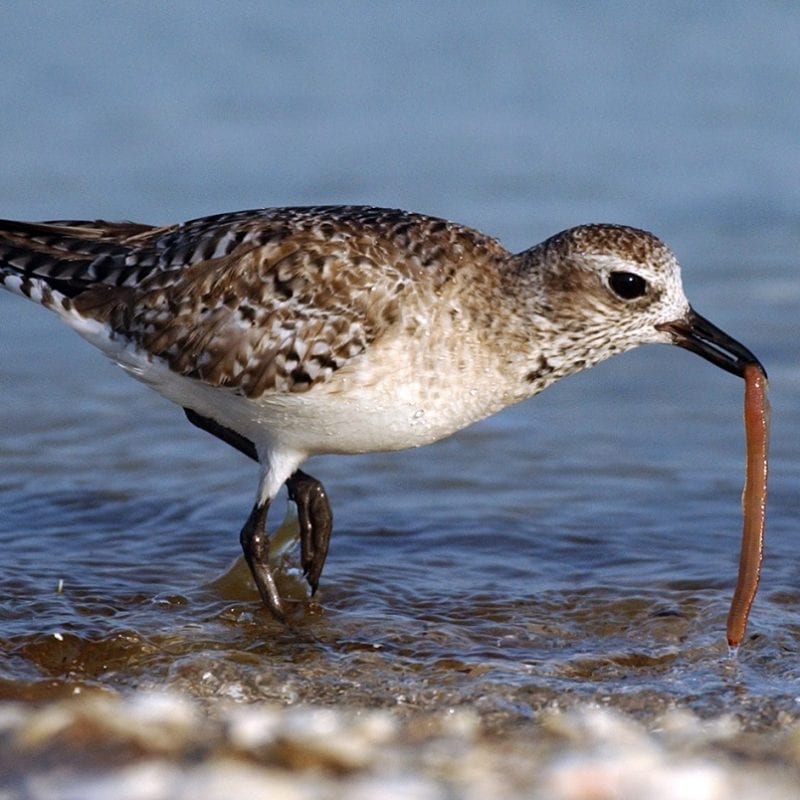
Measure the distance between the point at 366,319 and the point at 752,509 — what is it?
79.5 inches

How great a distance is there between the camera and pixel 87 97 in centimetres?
1580

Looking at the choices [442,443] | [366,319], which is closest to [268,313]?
[366,319]

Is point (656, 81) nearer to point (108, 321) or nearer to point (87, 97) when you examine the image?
point (87, 97)

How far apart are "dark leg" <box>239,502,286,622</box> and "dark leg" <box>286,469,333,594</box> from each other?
0.74 ft

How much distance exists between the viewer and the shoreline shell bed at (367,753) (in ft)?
20.3

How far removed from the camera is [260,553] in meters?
8.84

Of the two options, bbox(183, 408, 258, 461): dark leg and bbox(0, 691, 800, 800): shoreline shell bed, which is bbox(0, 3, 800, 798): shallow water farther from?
bbox(183, 408, 258, 461): dark leg

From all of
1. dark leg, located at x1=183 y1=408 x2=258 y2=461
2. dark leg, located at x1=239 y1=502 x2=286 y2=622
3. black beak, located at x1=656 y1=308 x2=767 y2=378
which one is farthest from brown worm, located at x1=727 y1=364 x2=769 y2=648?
dark leg, located at x1=183 y1=408 x2=258 y2=461

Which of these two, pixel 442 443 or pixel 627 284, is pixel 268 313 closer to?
pixel 627 284

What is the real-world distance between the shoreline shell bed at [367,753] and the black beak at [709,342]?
1.71 meters

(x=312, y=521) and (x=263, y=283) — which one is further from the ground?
(x=263, y=283)

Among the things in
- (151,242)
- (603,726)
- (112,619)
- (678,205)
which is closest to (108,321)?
(151,242)

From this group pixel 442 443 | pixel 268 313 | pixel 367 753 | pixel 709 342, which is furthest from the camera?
pixel 442 443

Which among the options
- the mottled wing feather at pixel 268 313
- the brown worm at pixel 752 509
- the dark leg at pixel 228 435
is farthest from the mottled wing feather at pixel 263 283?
the brown worm at pixel 752 509
